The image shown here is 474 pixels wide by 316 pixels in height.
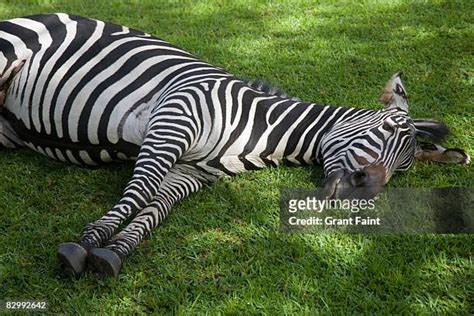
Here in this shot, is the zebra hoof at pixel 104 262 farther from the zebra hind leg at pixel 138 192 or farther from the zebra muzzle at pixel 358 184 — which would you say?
the zebra muzzle at pixel 358 184

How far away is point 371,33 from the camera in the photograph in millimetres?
7074

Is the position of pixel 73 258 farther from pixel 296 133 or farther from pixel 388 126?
pixel 388 126

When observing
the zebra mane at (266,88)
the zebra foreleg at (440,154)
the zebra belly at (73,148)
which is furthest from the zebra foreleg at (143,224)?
the zebra foreleg at (440,154)

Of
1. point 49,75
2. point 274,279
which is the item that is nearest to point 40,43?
point 49,75

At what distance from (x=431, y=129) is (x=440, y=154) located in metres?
0.20

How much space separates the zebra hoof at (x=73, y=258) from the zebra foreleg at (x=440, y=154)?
2.49 metres

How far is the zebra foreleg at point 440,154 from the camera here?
4289 mm

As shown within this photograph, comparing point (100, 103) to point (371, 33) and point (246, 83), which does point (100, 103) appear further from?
point (371, 33)

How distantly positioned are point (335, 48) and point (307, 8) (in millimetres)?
1533

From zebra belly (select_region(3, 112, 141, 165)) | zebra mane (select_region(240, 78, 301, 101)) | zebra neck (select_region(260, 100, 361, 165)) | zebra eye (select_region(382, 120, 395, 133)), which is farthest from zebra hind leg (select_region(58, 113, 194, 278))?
zebra eye (select_region(382, 120, 395, 133))

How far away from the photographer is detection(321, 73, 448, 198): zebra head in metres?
3.86

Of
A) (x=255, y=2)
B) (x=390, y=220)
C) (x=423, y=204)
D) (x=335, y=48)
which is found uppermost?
(x=255, y=2)

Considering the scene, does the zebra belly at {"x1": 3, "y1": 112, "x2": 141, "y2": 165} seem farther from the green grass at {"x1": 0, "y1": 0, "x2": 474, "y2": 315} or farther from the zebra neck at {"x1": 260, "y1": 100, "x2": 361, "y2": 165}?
the zebra neck at {"x1": 260, "y1": 100, "x2": 361, "y2": 165}

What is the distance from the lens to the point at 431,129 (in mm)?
4305
